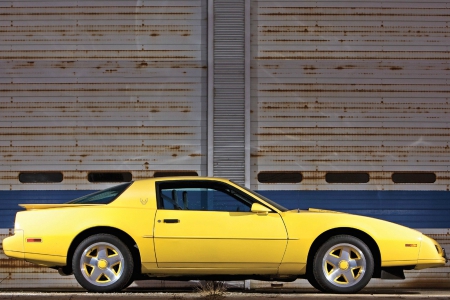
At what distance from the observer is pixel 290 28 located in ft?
40.0

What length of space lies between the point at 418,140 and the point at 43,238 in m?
6.18

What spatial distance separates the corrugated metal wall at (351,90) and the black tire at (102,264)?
168 inches

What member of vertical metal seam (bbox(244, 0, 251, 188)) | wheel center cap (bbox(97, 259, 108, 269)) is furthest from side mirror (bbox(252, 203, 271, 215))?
vertical metal seam (bbox(244, 0, 251, 188))

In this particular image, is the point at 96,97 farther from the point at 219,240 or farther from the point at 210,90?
the point at 219,240

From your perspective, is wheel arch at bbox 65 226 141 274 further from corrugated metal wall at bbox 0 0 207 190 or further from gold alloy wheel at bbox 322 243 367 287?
corrugated metal wall at bbox 0 0 207 190

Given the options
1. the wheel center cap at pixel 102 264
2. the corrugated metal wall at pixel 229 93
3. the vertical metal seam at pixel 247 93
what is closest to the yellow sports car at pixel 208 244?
the wheel center cap at pixel 102 264

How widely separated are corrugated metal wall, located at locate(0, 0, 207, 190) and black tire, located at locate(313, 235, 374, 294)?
164 inches

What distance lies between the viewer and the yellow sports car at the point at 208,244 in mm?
7980

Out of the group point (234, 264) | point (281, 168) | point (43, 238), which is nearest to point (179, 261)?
point (234, 264)

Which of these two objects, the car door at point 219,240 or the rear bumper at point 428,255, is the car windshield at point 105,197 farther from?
the rear bumper at point 428,255

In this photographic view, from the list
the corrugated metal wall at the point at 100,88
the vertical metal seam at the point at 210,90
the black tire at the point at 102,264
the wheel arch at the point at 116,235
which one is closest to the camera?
the black tire at the point at 102,264

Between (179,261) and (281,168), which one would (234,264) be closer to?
(179,261)

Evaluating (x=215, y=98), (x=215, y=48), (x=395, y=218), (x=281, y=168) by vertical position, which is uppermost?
(x=215, y=48)

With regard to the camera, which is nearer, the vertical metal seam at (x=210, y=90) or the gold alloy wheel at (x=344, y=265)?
the gold alloy wheel at (x=344, y=265)
